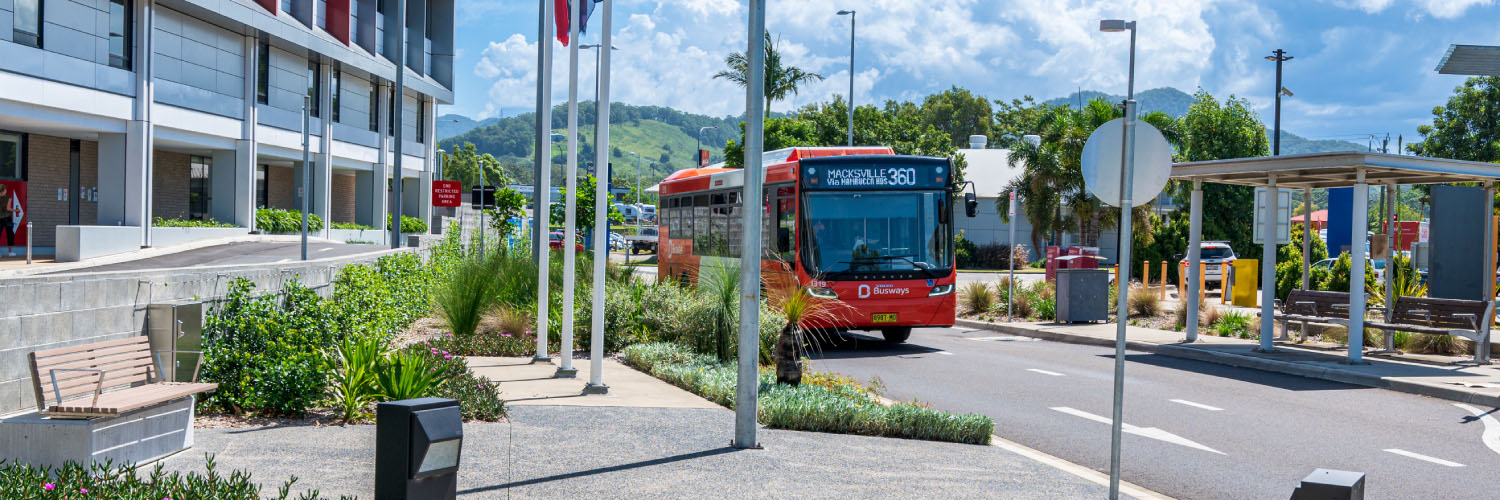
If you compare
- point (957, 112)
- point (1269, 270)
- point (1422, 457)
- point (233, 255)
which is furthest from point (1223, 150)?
point (957, 112)

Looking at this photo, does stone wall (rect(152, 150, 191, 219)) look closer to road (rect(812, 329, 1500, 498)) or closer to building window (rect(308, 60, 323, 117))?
building window (rect(308, 60, 323, 117))


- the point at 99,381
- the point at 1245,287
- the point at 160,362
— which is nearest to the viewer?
the point at 99,381

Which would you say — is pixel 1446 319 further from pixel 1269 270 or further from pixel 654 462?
pixel 654 462

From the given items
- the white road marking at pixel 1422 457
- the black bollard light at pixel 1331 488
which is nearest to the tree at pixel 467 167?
the white road marking at pixel 1422 457

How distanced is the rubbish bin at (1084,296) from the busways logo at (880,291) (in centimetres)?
613

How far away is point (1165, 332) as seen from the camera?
65.8 feet

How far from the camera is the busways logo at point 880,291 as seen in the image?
1642 cm

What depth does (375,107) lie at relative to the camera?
4747cm

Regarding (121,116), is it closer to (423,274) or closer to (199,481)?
(423,274)

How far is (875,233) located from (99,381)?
11789mm

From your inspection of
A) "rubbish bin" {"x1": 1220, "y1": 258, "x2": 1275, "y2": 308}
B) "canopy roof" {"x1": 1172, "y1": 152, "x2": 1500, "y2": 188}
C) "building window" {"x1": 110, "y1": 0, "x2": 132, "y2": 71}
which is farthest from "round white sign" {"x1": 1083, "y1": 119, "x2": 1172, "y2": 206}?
"building window" {"x1": 110, "y1": 0, "x2": 132, "y2": 71}

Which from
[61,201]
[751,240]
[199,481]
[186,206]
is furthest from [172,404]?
[186,206]

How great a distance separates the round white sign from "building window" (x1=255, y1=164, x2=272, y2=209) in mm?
40991

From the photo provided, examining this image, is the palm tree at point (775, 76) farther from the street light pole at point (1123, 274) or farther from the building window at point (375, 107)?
the street light pole at point (1123, 274)
